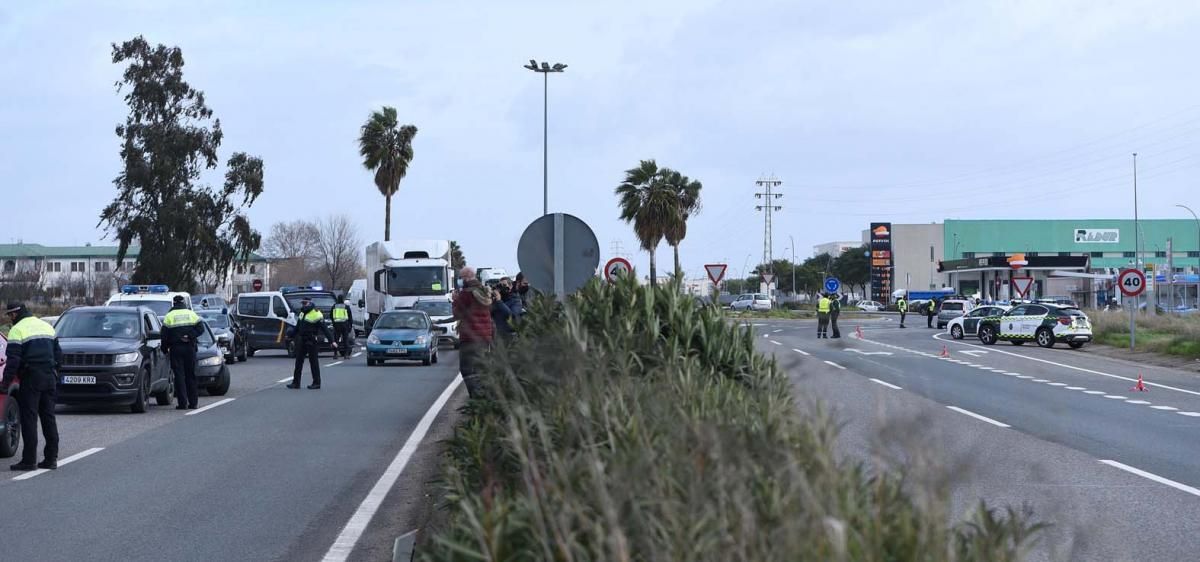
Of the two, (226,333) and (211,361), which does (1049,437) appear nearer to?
(211,361)

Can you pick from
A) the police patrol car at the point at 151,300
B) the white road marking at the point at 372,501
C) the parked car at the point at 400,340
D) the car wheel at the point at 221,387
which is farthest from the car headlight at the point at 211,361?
the parked car at the point at 400,340

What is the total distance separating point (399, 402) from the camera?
2056 cm

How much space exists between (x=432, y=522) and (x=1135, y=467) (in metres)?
7.08

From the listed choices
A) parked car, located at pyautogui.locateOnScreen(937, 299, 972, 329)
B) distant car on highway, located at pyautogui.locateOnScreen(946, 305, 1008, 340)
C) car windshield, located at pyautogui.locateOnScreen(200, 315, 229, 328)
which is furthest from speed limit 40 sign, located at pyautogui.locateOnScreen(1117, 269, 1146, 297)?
parked car, located at pyautogui.locateOnScreen(937, 299, 972, 329)

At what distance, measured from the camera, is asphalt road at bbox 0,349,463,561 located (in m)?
8.58

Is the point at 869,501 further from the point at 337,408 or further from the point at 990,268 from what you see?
the point at 990,268

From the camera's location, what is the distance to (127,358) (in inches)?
714

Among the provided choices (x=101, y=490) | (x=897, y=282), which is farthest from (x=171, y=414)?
(x=897, y=282)

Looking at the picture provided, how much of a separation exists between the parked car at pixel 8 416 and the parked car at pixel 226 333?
1896 cm

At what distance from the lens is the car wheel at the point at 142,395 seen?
18.5 m

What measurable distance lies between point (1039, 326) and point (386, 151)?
119ft

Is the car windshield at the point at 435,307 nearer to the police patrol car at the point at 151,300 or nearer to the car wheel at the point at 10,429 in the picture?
the police patrol car at the point at 151,300

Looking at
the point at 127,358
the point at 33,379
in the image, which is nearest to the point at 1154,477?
the point at 33,379

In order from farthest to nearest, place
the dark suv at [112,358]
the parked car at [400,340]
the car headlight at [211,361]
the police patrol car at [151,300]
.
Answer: the parked car at [400,340]
the police patrol car at [151,300]
the car headlight at [211,361]
the dark suv at [112,358]
